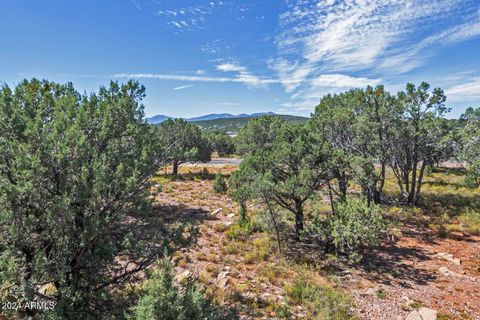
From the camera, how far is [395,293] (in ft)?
30.6

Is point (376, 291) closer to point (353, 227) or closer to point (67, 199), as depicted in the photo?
point (353, 227)

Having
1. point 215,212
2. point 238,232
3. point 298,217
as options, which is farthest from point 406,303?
point 215,212

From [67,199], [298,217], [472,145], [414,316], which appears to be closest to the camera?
[67,199]

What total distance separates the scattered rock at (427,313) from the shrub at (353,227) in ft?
8.84

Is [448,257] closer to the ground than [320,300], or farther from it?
closer to the ground

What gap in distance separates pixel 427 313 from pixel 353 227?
3.57 meters

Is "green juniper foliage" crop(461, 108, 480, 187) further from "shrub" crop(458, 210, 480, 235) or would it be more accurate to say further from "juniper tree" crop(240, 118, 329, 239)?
"juniper tree" crop(240, 118, 329, 239)

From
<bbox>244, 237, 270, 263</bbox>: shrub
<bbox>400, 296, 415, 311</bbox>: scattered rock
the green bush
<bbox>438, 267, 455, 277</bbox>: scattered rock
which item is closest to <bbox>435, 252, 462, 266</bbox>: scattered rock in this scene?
<bbox>438, 267, 455, 277</bbox>: scattered rock

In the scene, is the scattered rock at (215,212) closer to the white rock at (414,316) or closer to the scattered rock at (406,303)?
the scattered rock at (406,303)

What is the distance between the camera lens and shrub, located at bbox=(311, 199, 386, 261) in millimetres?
10523

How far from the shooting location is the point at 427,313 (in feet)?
26.2

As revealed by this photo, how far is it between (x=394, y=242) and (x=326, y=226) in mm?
5327

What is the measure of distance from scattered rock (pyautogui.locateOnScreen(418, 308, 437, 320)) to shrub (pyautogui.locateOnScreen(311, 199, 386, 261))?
8.84 feet

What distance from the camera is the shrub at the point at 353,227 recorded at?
10.5 meters
